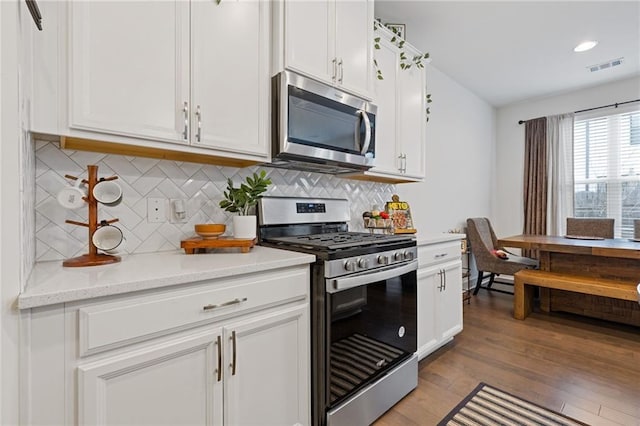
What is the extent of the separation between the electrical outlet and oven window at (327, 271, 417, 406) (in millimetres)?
935

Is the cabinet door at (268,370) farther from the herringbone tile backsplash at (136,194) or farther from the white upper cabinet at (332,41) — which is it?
the white upper cabinet at (332,41)

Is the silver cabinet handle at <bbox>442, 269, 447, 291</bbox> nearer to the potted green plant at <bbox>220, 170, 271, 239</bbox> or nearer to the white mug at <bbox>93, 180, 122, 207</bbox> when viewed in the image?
the potted green plant at <bbox>220, 170, 271, 239</bbox>

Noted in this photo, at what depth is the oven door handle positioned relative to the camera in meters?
1.40

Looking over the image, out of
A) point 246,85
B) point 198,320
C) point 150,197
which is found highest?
point 246,85

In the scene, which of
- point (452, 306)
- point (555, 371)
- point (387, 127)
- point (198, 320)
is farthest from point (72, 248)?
point (555, 371)

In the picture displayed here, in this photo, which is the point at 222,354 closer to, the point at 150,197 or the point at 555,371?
the point at 150,197

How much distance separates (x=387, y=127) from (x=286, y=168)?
883mm

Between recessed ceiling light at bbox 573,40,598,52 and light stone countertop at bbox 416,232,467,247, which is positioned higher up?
recessed ceiling light at bbox 573,40,598,52

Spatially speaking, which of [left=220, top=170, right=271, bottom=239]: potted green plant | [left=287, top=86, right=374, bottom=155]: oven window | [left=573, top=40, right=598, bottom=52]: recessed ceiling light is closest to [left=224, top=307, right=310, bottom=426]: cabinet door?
[left=220, top=170, right=271, bottom=239]: potted green plant

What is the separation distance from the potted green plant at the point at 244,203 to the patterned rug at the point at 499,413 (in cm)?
142

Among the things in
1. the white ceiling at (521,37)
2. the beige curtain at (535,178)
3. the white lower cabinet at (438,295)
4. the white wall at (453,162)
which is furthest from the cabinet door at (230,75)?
the beige curtain at (535,178)

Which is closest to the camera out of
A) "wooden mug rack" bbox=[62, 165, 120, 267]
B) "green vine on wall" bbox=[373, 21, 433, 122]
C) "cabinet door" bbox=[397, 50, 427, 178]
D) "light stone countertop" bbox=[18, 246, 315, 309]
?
"light stone countertop" bbox=[18, 246, 315, 309]

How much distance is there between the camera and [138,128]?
1.26m

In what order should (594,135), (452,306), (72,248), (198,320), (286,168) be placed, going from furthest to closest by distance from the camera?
(594,135)
(452,306)
(286,168)
(72,248)
(198,320)
